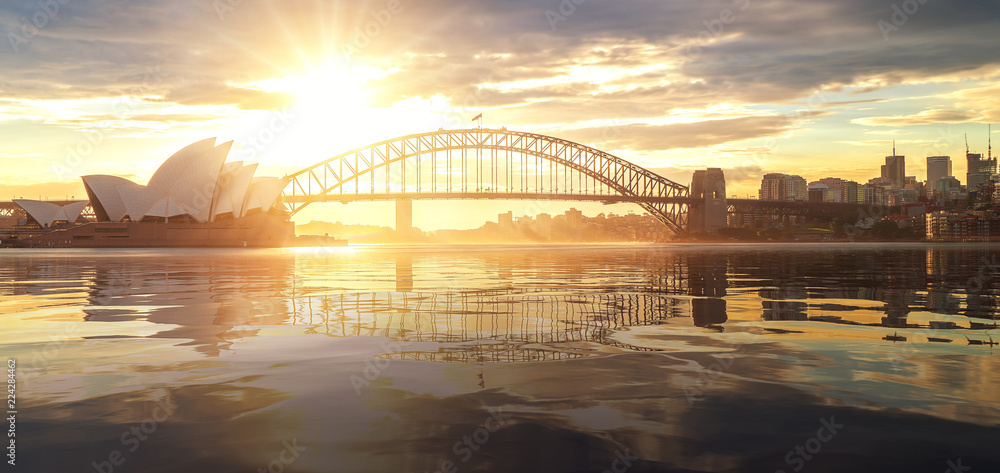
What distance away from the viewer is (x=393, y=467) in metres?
4.88

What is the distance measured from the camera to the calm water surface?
16.8ft

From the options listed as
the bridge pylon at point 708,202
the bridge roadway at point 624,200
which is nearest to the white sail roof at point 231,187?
the bridge roadway at point 624,200

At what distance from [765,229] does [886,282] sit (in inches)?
6797

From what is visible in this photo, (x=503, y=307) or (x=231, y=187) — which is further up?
(x=231, y=187)

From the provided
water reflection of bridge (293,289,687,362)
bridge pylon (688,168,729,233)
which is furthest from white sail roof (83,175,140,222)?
water reflection of bridge (293,289,687,362)

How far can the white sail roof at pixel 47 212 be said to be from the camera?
518 feet

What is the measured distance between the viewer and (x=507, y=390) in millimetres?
7012

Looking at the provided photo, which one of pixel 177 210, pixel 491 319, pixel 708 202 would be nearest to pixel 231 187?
pixel 177 210

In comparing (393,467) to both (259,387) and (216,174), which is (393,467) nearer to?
(259,387)

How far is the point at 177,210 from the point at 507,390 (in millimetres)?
128887

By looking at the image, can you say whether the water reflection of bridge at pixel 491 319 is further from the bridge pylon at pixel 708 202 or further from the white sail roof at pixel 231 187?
the bridge pylon at pixel 708 202

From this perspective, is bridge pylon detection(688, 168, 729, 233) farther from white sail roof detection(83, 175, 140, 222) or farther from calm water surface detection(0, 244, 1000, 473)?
calm water surface detection(0, 244, 1000, 473)

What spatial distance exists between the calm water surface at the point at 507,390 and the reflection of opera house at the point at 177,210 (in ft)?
369

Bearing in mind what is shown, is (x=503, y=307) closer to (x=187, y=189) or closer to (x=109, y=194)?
(x=187, y=189)
